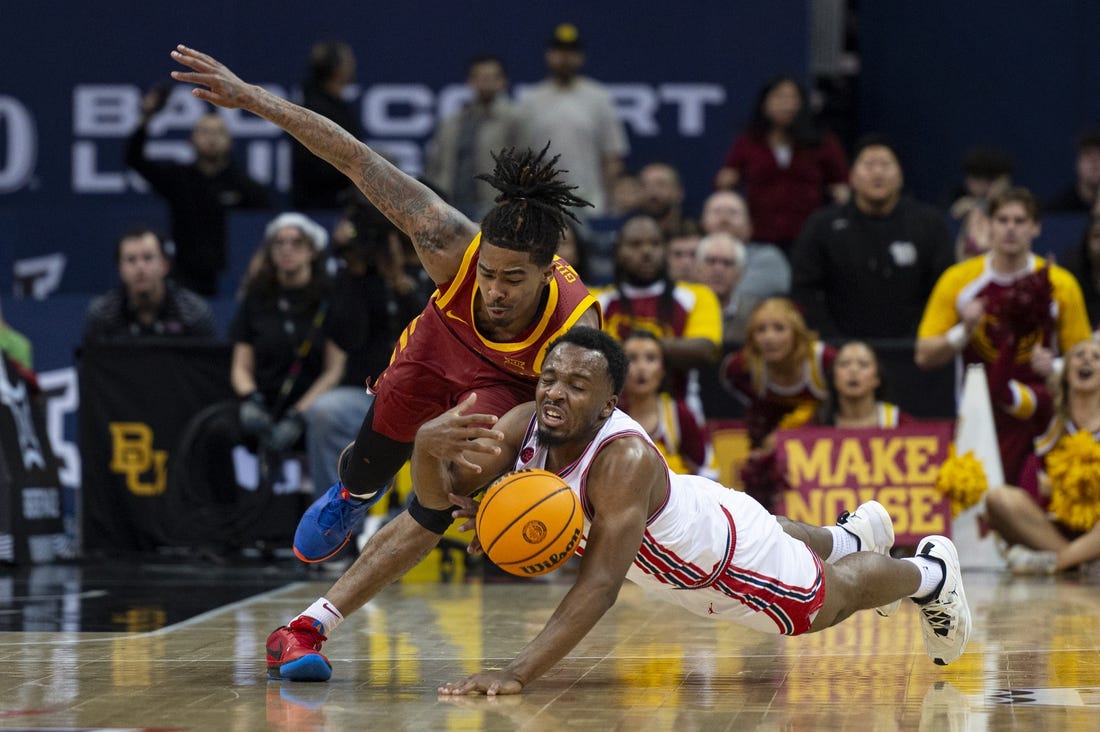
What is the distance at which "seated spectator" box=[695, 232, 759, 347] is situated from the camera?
11.0 m

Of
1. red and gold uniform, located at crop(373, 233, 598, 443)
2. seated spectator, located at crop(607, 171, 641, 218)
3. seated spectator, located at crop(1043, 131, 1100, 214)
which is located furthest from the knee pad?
seated spectator, located at crop(1043, 131, 1100, 214)

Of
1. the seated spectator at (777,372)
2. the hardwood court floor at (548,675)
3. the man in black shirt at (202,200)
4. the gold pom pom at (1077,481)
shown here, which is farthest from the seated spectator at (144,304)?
the gold pom pom at (1077,481)

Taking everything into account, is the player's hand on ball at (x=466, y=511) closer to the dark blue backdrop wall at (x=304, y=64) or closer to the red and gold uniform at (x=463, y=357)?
the red and gold uniform at (x=463, y=357)

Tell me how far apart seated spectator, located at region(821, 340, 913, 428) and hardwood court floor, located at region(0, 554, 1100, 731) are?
5.31 feet

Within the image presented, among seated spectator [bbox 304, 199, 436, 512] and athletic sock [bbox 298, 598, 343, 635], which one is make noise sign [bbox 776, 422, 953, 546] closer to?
seated spectator [bbox 304, 199, 436, 512]

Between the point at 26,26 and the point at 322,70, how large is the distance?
12.3ft

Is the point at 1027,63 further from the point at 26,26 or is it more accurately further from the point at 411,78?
the point at 26,26

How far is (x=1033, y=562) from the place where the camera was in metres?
9.56

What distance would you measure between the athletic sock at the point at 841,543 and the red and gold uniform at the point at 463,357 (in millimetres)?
1312

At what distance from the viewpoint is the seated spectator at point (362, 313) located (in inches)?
401

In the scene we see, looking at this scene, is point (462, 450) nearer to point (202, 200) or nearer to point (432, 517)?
point (432, 517)

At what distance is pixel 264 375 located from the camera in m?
10.8

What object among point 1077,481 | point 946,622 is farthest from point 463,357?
point 1077,481

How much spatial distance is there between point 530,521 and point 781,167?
7512mm
